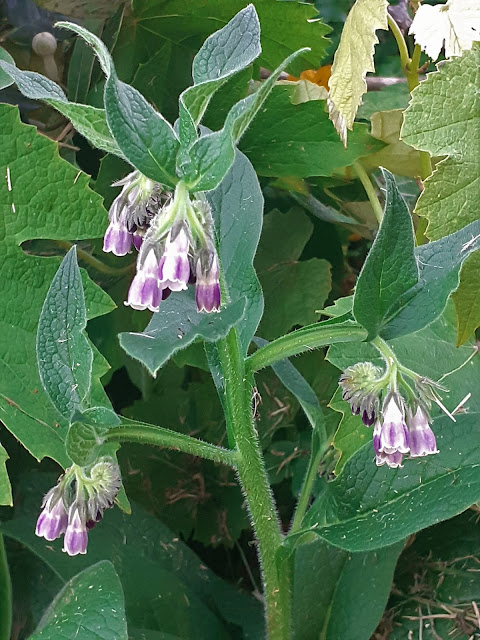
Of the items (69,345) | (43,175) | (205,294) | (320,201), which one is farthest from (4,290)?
(320,201)

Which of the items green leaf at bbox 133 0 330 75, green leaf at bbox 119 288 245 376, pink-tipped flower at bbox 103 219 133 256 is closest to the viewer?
green leaf at bbox 119 288 245 376

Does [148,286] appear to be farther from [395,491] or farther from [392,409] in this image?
[395,491]

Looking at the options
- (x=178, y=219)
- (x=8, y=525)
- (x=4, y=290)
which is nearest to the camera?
(x=178, y=219)

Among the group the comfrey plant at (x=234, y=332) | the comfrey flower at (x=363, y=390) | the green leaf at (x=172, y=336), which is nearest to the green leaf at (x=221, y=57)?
the comfrey plant at (x=234, y=332)

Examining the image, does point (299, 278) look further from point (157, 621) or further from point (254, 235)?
point (157, 621)

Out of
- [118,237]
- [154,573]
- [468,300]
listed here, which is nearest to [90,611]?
[154,573]

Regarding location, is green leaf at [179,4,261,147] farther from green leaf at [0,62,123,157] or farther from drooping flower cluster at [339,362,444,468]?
drooping flower cluster at [339,362,444,468]

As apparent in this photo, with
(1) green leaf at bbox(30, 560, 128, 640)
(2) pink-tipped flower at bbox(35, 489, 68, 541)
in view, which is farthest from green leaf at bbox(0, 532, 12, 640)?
(2) pink-tipped flower at bbox(35, 489, 68, 541)

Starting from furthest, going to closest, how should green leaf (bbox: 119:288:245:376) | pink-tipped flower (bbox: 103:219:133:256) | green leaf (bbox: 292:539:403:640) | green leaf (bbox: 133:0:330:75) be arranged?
green leaf (bbox: 133:0:330:75) < green leaf (bbox: 292:539:403:640) < pink-tipped flower (bbox: 103:219:133:256) < green leaf (bbox: 119:288:245:376)
